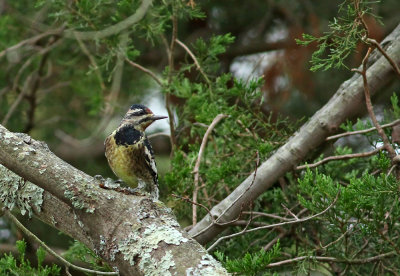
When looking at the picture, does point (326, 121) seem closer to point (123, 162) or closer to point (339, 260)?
point (339, 260)

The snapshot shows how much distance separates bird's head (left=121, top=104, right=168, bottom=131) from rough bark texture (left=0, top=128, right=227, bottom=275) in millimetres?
1565

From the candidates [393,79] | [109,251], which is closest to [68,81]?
[393,79]

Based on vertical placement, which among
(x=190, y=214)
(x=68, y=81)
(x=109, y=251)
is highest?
(x=68, y=81)

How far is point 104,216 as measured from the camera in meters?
3.00

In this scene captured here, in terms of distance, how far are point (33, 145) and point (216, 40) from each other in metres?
1.97

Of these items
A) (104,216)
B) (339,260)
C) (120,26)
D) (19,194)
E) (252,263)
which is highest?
(120,26)

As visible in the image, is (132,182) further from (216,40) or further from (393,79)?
(393,79)

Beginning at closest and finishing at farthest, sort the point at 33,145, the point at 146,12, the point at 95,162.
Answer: the point at 33,145
the point at 146,12
the point at 95,162

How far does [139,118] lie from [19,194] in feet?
5.06

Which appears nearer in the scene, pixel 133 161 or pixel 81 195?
pixel 81 195

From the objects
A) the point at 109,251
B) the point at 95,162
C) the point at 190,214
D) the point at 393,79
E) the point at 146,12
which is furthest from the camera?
the point at 95,162

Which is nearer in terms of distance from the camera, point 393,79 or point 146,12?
point 393,79

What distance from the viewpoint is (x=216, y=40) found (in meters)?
4.77

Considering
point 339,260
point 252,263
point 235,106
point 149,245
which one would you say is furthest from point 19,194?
point 339,260
